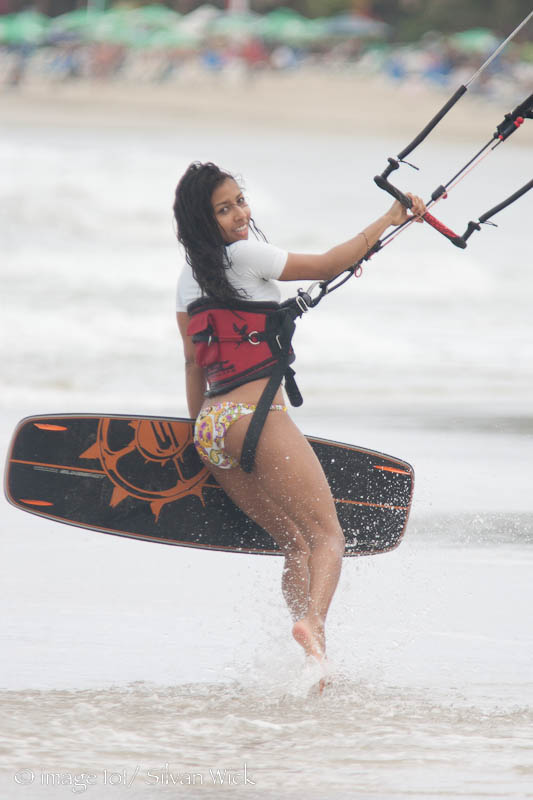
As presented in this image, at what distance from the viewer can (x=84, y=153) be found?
28750 mm

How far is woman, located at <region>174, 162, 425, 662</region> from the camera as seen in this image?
4.57 meters

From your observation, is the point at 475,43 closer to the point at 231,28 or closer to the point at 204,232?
the point at 231,28

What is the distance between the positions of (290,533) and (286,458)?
1.06 feet

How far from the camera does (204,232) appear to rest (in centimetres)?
460

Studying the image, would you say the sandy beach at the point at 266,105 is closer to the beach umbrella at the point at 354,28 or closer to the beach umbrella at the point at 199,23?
the beach umbrella at the point at 199,23

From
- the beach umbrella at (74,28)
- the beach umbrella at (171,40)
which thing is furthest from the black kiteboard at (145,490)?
the beach umbrella at (74,28)

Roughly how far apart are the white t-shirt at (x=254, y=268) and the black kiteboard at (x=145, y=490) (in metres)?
0.85

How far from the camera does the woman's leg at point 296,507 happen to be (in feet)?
15.2

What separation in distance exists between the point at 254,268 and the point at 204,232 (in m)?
0.19

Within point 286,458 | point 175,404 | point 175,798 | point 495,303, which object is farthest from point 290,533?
point 495,303

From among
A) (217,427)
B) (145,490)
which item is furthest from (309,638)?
(145,490)

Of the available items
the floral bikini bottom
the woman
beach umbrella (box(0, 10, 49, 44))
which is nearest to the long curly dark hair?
the woman

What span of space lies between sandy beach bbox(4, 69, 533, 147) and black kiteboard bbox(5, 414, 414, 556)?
4765 centimetres

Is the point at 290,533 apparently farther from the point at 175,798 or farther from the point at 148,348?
the point at 148,348
